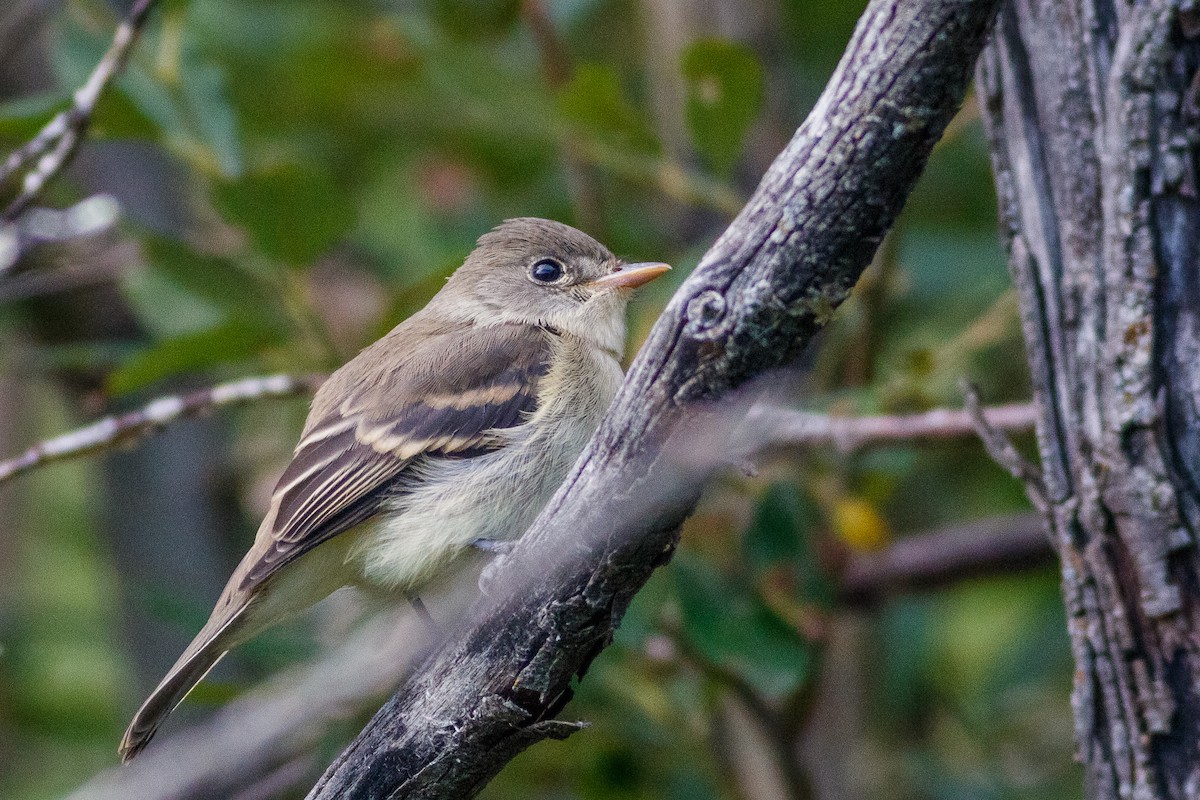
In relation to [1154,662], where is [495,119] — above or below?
above

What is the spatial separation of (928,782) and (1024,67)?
3382mm

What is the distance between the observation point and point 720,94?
171 inches

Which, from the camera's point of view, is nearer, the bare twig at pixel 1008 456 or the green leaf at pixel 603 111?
the bare twig at pixel 1008 456

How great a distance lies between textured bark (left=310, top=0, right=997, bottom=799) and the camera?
212 cm

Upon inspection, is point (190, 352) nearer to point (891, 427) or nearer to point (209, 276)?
point (209, 276)

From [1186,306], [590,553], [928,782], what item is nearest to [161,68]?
[590,553]

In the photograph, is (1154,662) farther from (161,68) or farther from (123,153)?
(123,153)

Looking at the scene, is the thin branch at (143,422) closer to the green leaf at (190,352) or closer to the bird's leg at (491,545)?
the green leaf at (190,352)

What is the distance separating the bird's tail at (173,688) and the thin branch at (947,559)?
2.51 metres

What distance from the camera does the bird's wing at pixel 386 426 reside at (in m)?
3.40

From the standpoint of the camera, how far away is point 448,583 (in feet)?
11.6

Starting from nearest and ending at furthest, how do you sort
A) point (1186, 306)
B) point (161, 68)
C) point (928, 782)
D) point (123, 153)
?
point (1186, 306) < point (161, 68) < point (928, 782) < point (123, 153)

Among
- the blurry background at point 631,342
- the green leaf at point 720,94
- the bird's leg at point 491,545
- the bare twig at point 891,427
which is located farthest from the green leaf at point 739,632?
the green leaf at point 720,94

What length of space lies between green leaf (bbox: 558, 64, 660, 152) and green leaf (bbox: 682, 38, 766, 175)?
Result: 281 millimetres
